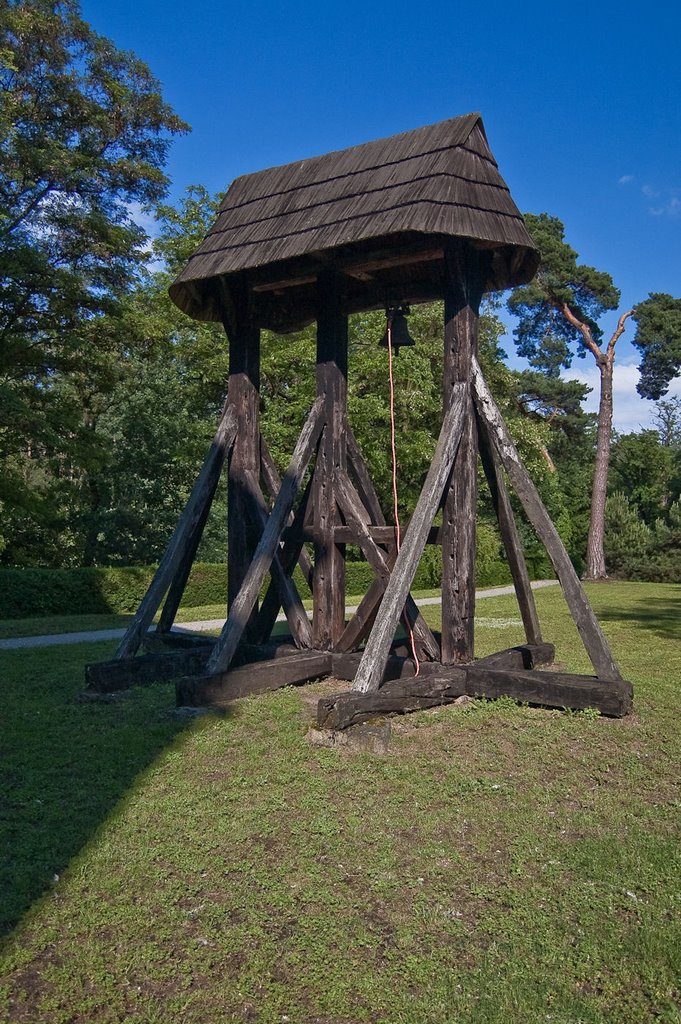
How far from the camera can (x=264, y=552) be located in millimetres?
7078

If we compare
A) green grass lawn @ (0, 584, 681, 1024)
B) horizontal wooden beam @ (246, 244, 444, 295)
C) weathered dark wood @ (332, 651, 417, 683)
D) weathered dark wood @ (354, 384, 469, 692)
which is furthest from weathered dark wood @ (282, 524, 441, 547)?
horizontal wooden beam @ (246, 244, 444, 295)

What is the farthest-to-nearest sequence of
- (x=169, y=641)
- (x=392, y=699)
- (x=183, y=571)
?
(x=169, y=641) < (x=183, y=571) < (x=392, y=699)

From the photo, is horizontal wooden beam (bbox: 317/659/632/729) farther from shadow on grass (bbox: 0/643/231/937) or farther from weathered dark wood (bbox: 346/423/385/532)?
weathered dark wood (bbox: 346/423/385/532)

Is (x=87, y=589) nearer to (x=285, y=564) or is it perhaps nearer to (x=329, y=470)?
(x=285, y=564)

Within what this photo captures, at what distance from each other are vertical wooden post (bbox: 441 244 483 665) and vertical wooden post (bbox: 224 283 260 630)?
2.06 meters

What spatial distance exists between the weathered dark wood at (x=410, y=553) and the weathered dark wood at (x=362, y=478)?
1097mm

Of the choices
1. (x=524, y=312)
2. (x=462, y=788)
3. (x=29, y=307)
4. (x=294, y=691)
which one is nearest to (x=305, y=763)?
(x=462, y=788)

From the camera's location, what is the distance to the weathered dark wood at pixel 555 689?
20.5 ft

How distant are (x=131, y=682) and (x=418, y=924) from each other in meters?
4.44

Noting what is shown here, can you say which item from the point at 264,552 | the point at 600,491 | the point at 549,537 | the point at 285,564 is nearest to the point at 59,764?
the point at 264,552

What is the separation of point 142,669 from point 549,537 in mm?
3734

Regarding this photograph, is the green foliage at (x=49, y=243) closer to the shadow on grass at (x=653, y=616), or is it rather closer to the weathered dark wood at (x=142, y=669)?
the weathered dark wood at (x=142, y=669)

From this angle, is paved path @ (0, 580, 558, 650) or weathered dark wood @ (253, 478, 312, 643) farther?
paved path @ (0, 580, 558, 650)

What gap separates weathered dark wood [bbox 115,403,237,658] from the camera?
722 cm
